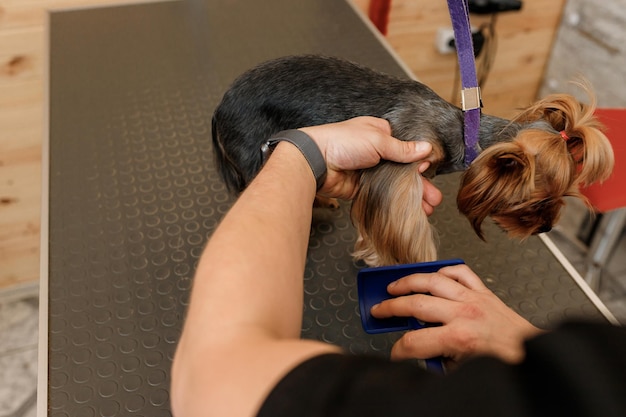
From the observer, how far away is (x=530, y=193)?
34.7 inches

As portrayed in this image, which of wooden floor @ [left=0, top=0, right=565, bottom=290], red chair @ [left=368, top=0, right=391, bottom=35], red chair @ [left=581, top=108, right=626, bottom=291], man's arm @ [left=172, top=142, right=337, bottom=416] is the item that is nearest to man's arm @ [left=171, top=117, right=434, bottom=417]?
man's arm @ [left=172, top=142, right=337, bottom=416]

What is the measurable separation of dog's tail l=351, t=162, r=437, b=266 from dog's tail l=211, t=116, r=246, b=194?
0.24 m

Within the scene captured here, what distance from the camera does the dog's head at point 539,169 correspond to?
0.87m

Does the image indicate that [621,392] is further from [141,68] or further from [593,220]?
[593,220]

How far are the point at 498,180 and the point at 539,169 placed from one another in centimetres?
7

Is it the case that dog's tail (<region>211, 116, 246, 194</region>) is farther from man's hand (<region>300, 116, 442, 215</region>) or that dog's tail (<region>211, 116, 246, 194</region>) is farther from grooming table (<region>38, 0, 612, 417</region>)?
man's hand (<region>300, 116, 442, 215</region>)

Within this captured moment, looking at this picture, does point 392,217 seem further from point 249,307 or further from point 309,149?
point 249,307

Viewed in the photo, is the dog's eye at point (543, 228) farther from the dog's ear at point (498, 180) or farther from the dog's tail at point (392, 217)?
the dog's tail at point (392, 217)

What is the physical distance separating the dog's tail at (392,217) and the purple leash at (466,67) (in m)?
0.12

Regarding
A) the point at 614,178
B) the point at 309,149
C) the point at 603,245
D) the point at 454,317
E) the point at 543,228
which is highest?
the point at 309,149

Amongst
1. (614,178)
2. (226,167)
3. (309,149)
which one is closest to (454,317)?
(309,149)

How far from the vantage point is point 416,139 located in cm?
91

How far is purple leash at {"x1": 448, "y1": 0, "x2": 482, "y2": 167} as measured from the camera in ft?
2.75

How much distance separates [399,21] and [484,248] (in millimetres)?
1257
